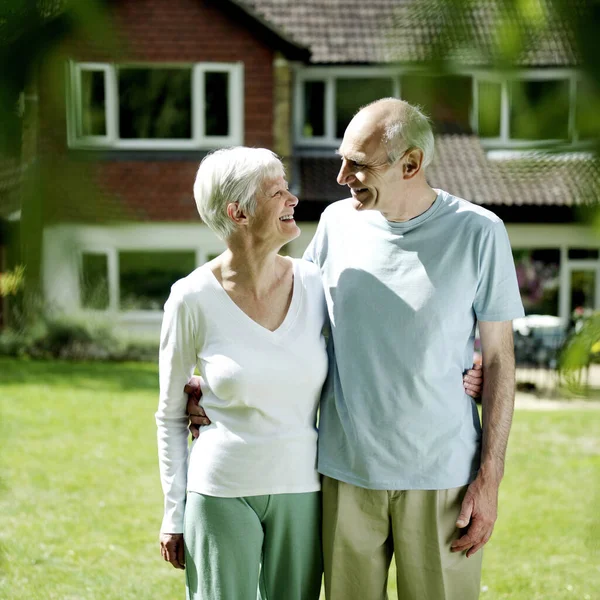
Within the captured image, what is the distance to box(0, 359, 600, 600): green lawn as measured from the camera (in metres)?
4.46

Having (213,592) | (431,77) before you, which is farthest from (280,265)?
(431,77)

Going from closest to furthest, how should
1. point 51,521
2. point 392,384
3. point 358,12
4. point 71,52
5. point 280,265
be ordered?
point 71,52 < point 358,12 < point 392,384 < point 280,265 < point 51,521

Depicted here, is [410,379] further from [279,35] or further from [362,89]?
[362,89]

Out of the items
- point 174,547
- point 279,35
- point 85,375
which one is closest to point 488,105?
point 279,35

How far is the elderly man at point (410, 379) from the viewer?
220 centimetres

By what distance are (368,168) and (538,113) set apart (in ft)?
4.68

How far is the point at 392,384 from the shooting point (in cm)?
223

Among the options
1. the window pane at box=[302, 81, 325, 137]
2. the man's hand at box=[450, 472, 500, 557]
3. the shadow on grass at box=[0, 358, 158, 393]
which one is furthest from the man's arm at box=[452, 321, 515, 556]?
the window pane at box=[302, 81, 325, 137]

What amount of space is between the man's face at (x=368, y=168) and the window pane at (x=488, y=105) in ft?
4.65

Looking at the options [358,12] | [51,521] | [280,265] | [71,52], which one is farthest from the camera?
[51,521]

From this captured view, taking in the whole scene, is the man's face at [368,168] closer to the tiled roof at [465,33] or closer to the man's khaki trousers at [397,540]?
the man's khaki trousers at [397,540]

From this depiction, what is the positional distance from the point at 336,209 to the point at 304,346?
43 cm

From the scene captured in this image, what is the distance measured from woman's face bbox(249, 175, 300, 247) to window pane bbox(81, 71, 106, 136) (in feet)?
5.07

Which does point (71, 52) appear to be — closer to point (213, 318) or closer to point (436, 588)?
point (213, 318)
